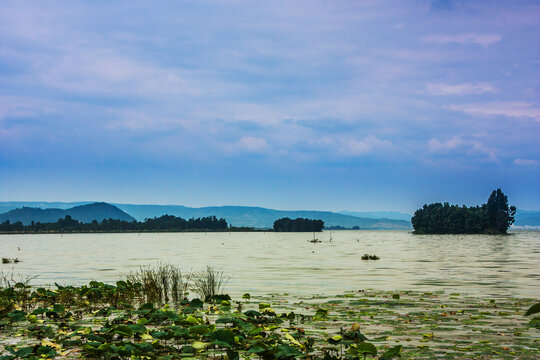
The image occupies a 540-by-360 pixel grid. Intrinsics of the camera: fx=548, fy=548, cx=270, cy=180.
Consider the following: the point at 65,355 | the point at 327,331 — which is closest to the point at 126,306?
the point at 65,355

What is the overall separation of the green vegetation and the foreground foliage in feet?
0.10

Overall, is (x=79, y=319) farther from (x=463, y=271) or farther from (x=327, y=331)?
(x=463, y=271)

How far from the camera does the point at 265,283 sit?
37.6 metres

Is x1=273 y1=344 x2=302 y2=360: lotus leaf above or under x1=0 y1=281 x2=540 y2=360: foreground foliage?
above

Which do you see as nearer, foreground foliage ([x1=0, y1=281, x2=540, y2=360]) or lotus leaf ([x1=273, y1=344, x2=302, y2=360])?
lotus leaf ([x1=273, y1=344, x2=302, y2=360])

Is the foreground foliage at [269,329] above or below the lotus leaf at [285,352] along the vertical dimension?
below

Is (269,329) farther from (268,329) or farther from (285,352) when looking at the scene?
(285,352)

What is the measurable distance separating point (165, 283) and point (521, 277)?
2786 centimetres

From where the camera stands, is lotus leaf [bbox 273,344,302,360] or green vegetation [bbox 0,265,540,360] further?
green vegetation [bbox 0,265,540,360]

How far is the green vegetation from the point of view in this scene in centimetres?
1429

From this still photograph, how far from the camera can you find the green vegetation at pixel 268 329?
563 inches

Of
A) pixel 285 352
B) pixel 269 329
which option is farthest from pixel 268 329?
pixel 285 352

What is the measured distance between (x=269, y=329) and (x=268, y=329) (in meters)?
0.04

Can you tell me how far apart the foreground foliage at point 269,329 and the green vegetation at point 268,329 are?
30 mm
